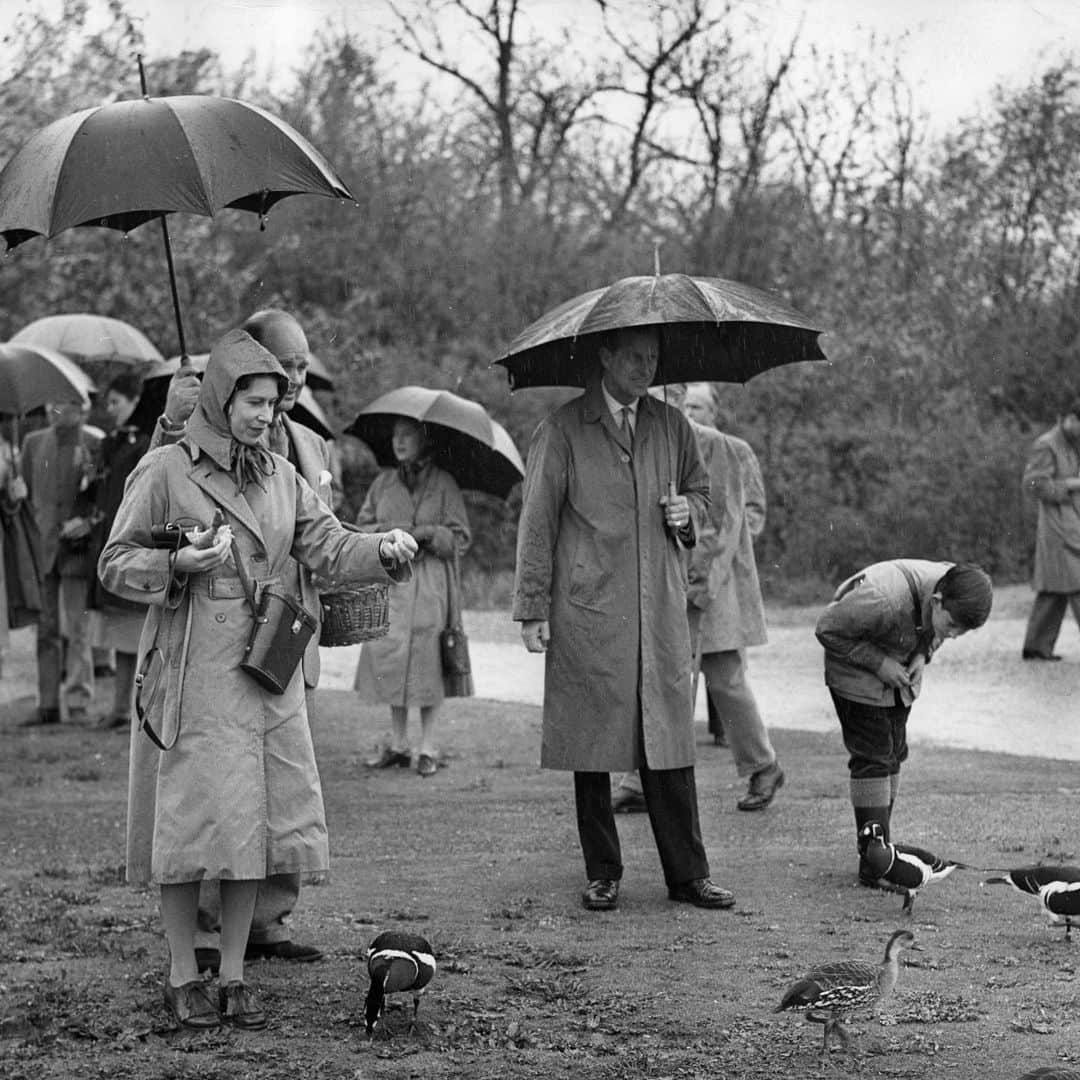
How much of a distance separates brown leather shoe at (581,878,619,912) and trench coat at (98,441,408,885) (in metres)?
1.72

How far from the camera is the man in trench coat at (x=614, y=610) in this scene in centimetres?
725

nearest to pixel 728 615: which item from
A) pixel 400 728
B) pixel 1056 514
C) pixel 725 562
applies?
pixel 725 562

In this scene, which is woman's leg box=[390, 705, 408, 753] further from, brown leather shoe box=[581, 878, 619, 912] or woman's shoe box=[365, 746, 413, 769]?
brown leather shoe box=[581, 878, 619, 912]

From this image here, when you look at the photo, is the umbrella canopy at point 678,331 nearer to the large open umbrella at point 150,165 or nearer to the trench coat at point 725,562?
the large open umbrella at point 150,165

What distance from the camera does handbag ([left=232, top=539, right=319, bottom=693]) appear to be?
18.6ft

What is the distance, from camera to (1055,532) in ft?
48.5

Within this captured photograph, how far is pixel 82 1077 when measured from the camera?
5254 mm

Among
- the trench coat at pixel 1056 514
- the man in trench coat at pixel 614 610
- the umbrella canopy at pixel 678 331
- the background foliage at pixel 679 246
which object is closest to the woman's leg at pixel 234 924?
the man in trench coat at pixel 614 610

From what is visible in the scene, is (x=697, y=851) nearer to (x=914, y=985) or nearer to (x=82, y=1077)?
(x=914, y=985)

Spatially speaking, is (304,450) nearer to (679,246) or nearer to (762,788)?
(762,788)

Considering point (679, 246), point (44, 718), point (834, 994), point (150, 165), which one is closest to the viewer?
point (834, 994)

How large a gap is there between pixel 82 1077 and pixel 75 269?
58.4 ft

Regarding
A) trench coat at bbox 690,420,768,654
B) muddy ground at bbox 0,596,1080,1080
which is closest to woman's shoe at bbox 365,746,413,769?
muddy ground at bbox 0,596,1080,1080

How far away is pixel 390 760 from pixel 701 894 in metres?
4.21
